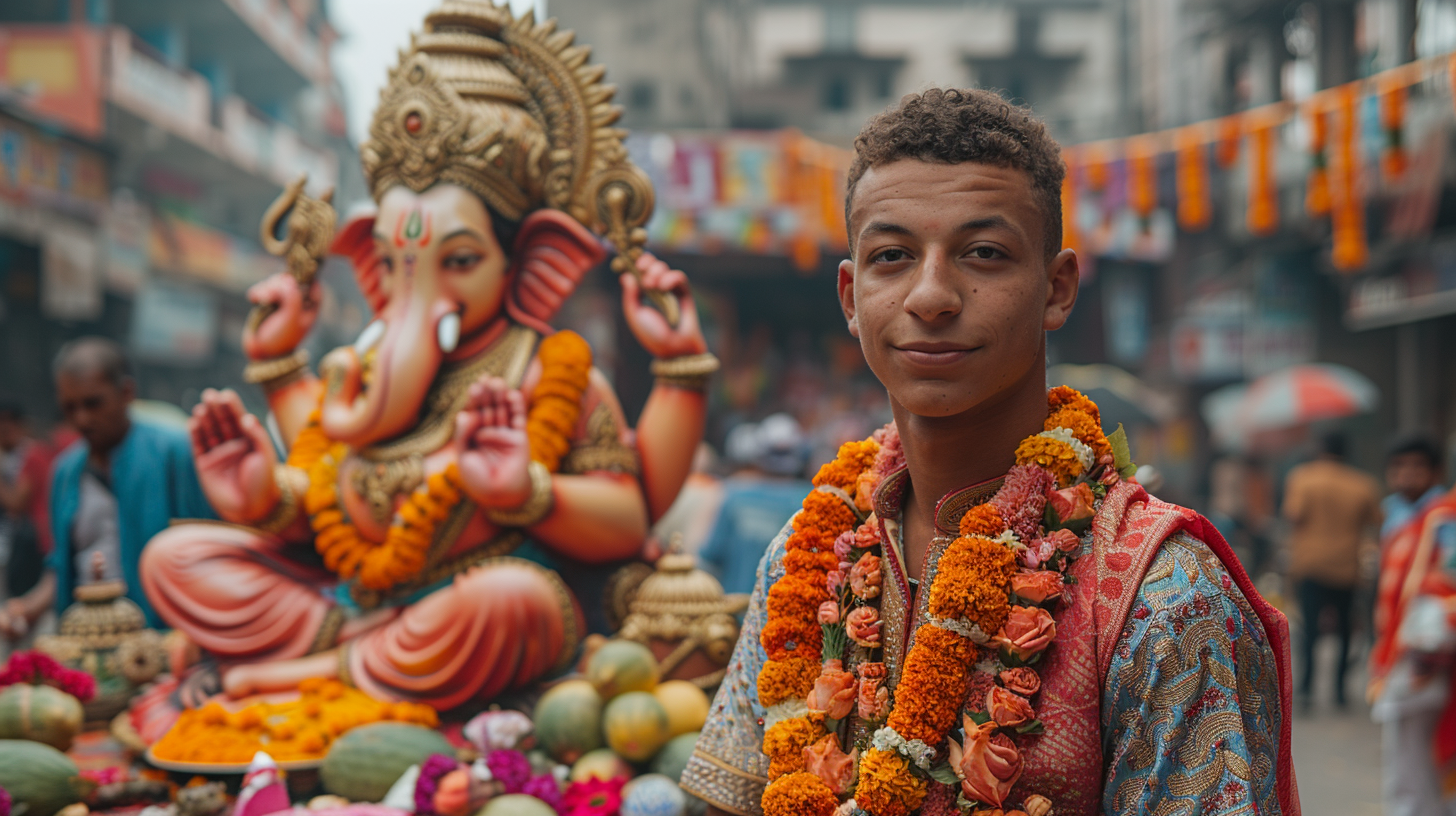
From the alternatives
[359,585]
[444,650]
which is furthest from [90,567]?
[444,650]

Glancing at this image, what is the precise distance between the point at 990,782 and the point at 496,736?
1.99m

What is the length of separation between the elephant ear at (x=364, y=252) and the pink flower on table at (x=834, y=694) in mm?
2467

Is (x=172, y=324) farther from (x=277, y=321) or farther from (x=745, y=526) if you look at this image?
(x=277, y=321)

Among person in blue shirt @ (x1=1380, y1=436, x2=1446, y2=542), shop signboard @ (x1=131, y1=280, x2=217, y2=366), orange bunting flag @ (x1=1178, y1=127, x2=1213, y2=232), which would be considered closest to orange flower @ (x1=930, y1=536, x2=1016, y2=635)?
person in blue shirt @ (x1=1380, y1=436, x2=1446, y2=542)

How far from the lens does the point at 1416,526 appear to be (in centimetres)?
463

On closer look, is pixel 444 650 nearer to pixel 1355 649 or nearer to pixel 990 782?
pixel 990 782

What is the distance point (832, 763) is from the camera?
1.77 m

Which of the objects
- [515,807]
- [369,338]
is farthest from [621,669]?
[369,338]

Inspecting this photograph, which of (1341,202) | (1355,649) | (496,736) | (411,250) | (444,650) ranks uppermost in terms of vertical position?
(1341,202)

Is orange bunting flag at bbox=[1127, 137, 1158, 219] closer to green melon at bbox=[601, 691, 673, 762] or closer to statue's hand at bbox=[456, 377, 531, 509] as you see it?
statue's hand at bbox=[456, 377, 531, 509]

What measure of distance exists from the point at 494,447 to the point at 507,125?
1.04 meters

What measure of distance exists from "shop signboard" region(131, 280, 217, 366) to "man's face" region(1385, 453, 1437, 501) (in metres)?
15.2

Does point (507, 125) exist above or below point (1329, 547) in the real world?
above

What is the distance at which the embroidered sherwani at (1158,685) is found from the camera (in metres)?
1.44
